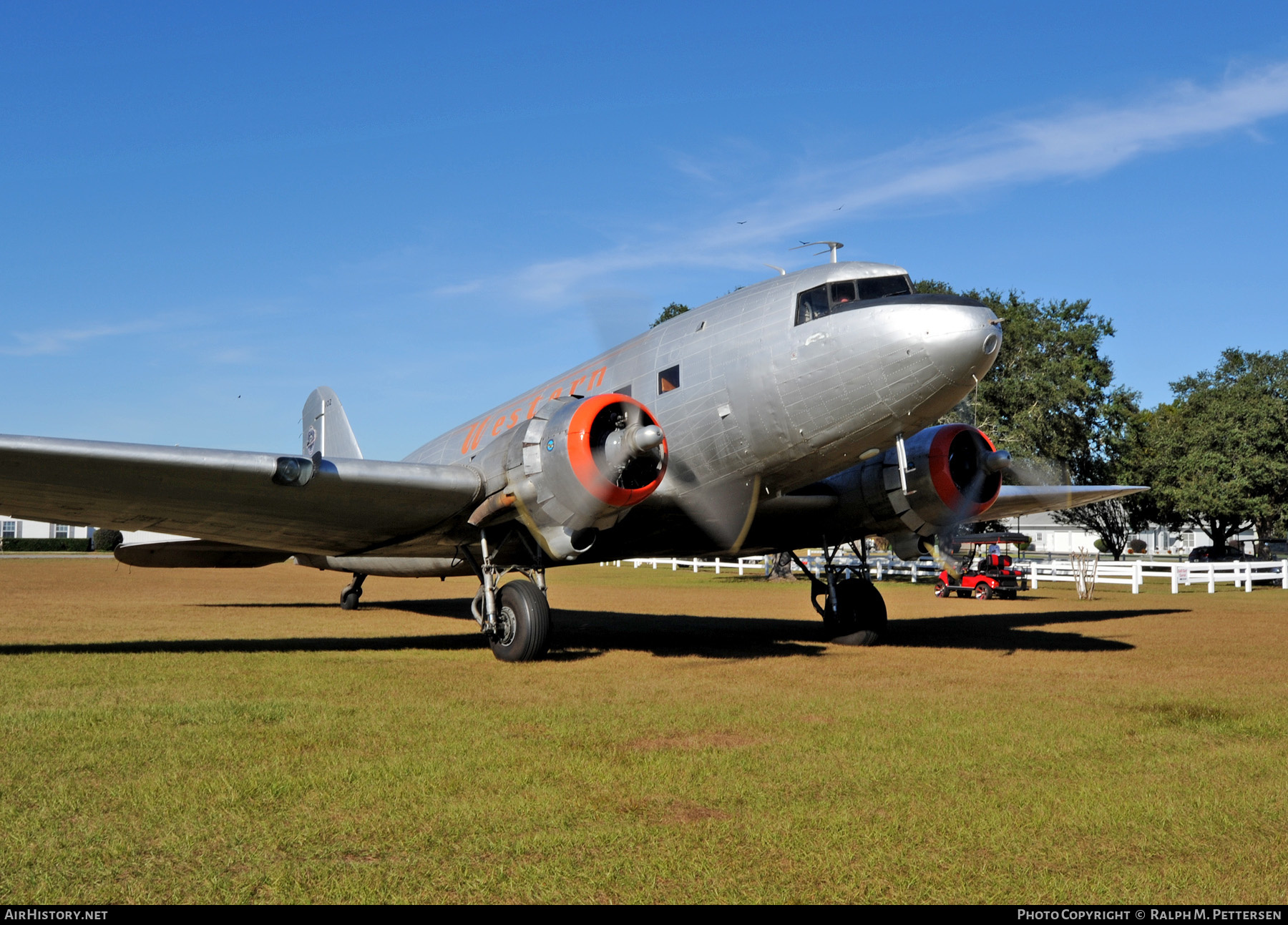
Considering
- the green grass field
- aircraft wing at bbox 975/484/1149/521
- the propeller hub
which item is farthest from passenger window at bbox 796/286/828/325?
aircraft wing at bbox 975/484/1149/521

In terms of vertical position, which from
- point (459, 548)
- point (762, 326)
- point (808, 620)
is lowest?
point (808, 620)

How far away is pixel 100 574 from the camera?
40.3m

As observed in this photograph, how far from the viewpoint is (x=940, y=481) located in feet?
45.4

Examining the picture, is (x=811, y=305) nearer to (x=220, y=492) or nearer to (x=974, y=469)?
(x=974, y=469)

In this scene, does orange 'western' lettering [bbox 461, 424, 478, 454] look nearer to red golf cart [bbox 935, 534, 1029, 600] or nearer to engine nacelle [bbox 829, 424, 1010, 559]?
engine nacelle [bbox 829, 424, 1010, 559]

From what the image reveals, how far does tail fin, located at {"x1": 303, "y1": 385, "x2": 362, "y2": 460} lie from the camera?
72.1ft

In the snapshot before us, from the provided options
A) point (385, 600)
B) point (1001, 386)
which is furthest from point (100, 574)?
point (1001, 386)

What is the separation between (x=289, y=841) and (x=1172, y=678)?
9850mm

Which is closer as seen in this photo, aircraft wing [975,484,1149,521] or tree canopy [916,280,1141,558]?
aircraft wing [975,484,1149,521]

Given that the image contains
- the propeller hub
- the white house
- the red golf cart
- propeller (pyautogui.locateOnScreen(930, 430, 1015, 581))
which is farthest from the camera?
the white house

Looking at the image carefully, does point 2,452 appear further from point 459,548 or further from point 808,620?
point 808,620

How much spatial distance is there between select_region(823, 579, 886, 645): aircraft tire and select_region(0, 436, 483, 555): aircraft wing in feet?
20.7

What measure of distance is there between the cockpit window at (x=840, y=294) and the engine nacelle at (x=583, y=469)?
7.69 feet
